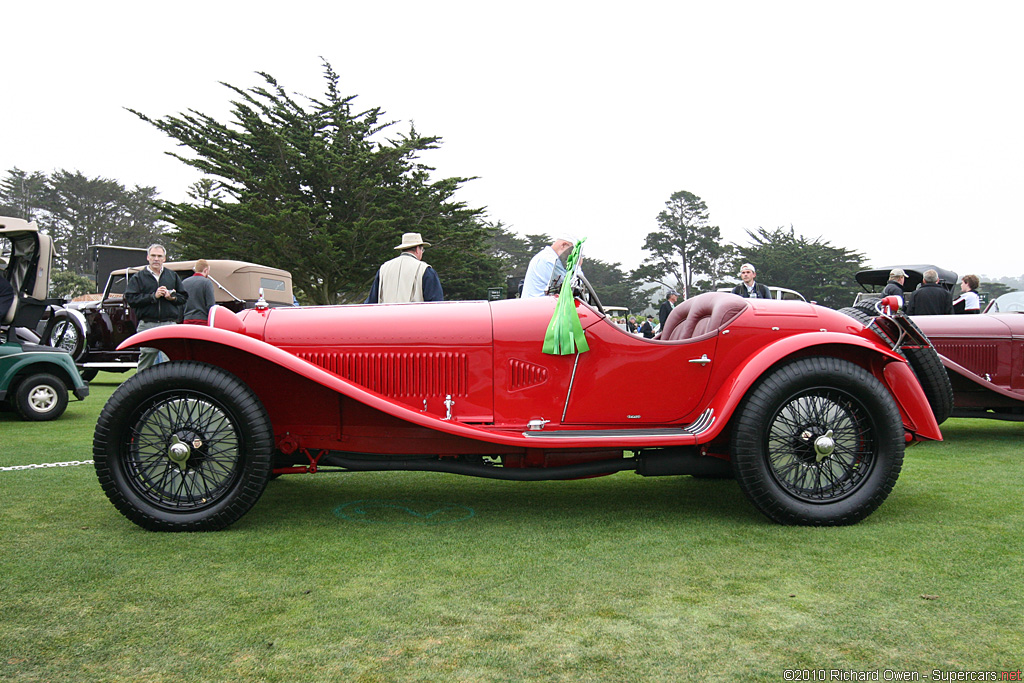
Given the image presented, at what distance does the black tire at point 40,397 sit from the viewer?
7422mm

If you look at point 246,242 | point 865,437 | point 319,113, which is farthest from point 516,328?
point 319,113

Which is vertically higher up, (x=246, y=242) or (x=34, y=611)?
(x=246, y=242)

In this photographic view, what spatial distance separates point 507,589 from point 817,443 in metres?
1.76

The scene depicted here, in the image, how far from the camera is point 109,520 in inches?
139

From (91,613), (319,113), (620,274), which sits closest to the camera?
(91,613)

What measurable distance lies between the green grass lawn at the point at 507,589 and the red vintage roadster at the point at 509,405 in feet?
0.87

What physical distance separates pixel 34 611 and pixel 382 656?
124 centimetres

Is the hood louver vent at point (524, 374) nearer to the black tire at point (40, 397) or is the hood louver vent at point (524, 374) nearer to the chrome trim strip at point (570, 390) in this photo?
the chrome trim strip at point (570, 390)

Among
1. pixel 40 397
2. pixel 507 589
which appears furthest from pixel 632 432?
pixel 40 397

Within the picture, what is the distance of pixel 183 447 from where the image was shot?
10.9 ft

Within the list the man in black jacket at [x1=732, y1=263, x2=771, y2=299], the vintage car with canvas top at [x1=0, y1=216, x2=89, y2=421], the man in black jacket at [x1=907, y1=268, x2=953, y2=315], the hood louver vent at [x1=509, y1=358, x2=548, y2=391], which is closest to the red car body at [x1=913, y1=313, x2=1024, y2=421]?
the man in black jacket at [x1=907, y1=268, x2=953, y2=315]

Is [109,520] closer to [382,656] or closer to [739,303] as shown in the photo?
[382,656]

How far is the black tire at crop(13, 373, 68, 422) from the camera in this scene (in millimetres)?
7422

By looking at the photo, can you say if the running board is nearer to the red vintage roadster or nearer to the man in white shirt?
the red vintage roadster
